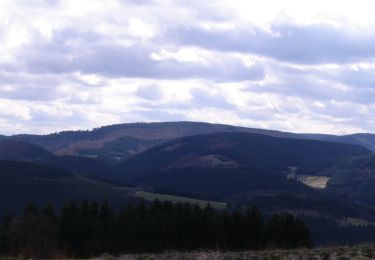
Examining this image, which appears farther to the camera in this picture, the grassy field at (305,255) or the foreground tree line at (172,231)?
the foreground tree line at (172,231)

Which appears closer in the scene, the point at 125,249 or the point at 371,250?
the point at 371,250

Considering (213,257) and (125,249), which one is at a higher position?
(213,257)

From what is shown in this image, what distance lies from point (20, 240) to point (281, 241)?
2978cm

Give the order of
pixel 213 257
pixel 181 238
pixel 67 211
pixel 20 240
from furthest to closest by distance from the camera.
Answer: pixel 67 211, pixel 181 238, pixel 20 240, pixel 213 257

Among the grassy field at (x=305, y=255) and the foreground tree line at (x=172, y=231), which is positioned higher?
the grassy field at (x=305, y=255)

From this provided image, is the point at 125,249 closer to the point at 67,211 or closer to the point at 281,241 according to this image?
the point at 67,211

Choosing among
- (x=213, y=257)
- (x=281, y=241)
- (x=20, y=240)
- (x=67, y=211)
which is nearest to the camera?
(x=213, y=257)

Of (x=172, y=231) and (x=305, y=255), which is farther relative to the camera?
(x=172, y=231)

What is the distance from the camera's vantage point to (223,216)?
273ft

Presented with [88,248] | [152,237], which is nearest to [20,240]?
[88,248]

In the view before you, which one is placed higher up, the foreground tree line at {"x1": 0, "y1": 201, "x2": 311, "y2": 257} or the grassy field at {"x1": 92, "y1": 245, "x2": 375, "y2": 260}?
the grassy field at {"x1": 92, "y1": 245, "x2": 375, "y2": 260}

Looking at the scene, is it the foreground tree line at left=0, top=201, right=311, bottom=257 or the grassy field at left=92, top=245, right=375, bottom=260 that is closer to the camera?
the grassy field at left=92, top=245, right=375, bottom=260

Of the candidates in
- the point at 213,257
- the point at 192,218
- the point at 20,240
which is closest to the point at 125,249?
the point at 192,218

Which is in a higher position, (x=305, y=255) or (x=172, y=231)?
(x=305, y=255)
